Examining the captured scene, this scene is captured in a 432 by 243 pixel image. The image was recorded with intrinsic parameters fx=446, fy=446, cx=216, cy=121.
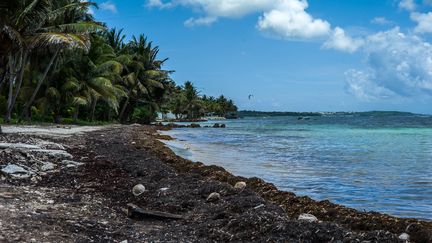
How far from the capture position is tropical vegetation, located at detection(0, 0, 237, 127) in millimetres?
17359

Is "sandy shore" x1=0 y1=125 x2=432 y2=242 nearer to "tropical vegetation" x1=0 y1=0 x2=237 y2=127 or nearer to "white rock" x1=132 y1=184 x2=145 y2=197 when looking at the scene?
"white rock" x1=132 y1=184 x2=145 y2=197

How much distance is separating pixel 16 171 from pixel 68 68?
26955mm

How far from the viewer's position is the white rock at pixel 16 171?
26.9 ft

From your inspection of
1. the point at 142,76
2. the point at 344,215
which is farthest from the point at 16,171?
the point at 142,76

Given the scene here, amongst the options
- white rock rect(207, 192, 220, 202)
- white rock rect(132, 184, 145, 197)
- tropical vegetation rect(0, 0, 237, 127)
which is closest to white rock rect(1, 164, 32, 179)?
→ white rock rect(132, 184, 145, 197)

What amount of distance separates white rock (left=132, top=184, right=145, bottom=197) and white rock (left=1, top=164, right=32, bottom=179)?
2.03 metres

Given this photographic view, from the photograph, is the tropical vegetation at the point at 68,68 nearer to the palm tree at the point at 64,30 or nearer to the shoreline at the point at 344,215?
the palm tree at the point at 64,30

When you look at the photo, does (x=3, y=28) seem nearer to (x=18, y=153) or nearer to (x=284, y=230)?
(x=18, y=153)

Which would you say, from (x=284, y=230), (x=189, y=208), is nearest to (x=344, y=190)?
(x=189, y=208)

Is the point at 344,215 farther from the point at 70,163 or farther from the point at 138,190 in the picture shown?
the point at 70,163

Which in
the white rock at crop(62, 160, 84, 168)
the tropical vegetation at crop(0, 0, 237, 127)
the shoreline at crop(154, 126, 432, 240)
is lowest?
the shoreline at crop(154, 126, 432, 240)

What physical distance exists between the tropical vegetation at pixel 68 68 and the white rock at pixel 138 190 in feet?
32.0

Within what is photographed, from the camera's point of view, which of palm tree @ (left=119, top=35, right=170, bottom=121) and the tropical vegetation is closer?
the tropical vegetation

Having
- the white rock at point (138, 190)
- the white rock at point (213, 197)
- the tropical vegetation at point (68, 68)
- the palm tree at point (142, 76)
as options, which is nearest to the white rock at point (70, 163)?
the white rock at point (138, 190)
